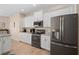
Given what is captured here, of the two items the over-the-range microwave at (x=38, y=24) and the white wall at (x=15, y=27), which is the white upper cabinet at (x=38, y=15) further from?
the white wall at (x=15, y=27)

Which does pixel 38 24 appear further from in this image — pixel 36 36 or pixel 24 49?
pixel 24 49

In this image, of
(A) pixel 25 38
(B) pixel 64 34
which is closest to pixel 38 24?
(A) pixel 25 38

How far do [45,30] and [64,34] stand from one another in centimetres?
48

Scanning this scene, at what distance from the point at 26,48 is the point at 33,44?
255 millimetres

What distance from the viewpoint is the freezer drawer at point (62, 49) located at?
2164mm

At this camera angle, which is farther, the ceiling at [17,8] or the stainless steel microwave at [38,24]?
the stainless steel microwave at [38,24]

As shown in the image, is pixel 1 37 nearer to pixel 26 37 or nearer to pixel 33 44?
pixel 26 37

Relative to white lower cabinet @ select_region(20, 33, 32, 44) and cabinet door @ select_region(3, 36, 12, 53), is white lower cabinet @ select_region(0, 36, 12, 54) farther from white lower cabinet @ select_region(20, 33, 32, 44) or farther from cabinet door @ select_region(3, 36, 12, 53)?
white lower cabinet @ select_region(20, 33, 32, 44)

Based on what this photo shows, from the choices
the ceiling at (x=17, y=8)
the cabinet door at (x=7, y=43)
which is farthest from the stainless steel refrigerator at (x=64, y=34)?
the cabinet door at (x=7, y=43)

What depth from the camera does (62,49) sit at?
2299 mm

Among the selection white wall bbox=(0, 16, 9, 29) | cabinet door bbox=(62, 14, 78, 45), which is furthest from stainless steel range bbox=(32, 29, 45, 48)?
white wall bbox=(0, 16, 9, 29)

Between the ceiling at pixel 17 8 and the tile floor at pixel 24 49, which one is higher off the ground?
the ceiling at pixel 17 8

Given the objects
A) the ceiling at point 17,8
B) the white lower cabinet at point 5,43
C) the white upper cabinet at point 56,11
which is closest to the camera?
the ceiling at point 17,8

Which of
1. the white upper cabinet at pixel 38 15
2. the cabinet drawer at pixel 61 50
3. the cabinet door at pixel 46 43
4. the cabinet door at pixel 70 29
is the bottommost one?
the cabinet drawer at pixel 61 50
